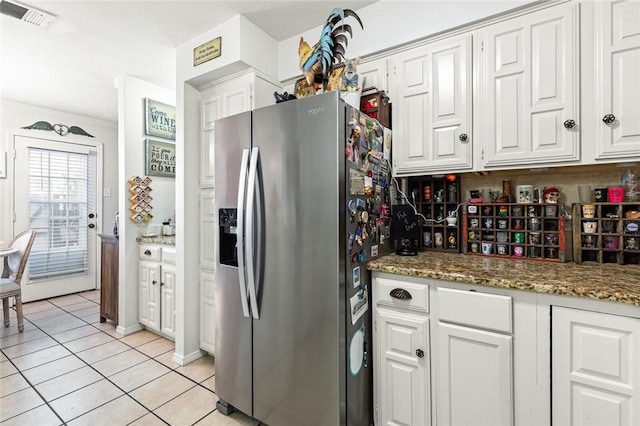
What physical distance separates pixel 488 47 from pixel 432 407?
6.12 ft

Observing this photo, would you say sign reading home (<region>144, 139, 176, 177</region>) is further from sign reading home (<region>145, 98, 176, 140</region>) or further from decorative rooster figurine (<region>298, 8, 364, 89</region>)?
decorative rooster figurine (<region>298, 8, 364, 89</region>)

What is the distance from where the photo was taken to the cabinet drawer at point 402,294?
1425mm

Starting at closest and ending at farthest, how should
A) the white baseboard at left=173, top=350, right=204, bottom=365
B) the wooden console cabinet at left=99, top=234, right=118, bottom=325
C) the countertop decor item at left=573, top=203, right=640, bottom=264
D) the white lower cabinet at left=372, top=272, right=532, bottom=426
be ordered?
the white lower cabinet at left=372, top=272, right=532, bottom=426 → the countertop decor item at left=573, top=203, right=640, bottom=264 → the white baseboard at left=173, top=350, right=204, bottom=365 → the wooden console cabinet at left=99, top=234, right=118, bottom=325

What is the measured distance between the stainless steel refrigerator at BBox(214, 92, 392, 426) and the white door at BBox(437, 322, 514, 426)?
39 centimetres

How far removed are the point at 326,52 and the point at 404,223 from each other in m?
1.09

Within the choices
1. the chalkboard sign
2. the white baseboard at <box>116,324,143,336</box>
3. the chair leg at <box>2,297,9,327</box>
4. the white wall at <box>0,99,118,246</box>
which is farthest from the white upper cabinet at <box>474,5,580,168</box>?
the white wall at <box>0,99,118,246</box>

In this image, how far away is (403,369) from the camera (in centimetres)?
149

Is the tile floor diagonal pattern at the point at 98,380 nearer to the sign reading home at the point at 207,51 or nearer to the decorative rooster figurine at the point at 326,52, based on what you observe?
the decorative rooster figurine at the point at 326,52

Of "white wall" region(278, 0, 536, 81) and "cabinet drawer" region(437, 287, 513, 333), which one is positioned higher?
"white wall" region(278, 0, 536, 81)

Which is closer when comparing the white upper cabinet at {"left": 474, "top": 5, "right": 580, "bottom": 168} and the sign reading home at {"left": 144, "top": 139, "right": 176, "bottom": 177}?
the white upper cabinet at {"left": 474, "top": 5, "right": 580, "bottom": 168}

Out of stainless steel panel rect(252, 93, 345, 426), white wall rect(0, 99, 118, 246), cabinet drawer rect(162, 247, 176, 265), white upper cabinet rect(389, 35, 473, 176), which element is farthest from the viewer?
white wall rect(0, 99, 118, 246)

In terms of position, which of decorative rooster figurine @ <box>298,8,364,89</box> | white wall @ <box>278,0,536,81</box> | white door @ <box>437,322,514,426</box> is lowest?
white door @ <box>437,322,514,426</box>

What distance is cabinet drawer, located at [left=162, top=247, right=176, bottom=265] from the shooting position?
2.67 m

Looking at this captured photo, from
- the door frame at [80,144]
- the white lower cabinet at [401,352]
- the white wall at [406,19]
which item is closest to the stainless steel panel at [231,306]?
the white lower cabinet at [401,352]
